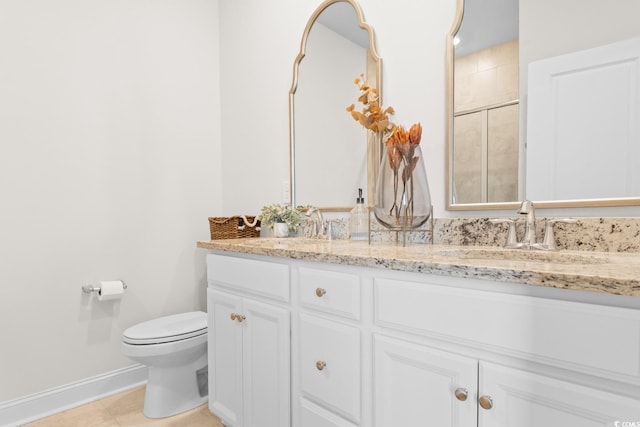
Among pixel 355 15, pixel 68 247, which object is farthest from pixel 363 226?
pixel 68 247

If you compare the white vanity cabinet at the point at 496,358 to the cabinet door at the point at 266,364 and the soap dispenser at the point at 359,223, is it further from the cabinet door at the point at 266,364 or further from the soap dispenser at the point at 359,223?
the soap dispenser at the point at 359,223

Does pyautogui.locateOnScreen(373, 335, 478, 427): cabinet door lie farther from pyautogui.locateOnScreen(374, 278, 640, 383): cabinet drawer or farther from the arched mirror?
the arched mirror

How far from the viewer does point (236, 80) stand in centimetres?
235

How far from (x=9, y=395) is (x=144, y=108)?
5.45 ft

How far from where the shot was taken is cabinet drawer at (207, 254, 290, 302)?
1244 millimetres

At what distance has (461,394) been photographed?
0.78m

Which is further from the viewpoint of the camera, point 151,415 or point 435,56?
point 151,415

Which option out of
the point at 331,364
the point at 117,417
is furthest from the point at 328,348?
the point at 117,417

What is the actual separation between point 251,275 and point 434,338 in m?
0.78

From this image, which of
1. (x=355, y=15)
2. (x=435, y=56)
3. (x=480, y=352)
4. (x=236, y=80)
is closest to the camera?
(x=480, y=352)

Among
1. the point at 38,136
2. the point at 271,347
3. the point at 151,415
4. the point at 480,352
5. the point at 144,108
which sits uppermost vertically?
the point at 144,108

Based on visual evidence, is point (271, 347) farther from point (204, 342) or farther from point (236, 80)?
point (236, 80)

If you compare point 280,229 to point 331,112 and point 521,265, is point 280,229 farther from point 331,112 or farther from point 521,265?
point 521,265

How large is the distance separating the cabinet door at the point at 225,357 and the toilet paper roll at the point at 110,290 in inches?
25.8
